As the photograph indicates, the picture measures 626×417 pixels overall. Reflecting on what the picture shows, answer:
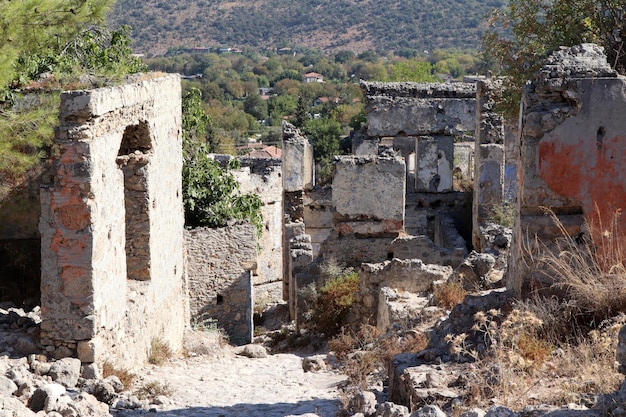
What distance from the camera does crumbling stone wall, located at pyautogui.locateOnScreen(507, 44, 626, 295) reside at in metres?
6.21

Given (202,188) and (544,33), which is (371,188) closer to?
(202,188)

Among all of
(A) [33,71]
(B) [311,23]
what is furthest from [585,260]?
(B) [311,23]

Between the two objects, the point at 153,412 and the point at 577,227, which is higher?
the point at 577,227

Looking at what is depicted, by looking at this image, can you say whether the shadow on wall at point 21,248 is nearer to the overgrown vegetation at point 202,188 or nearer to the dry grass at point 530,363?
the overgrown vegetation at point 202,188

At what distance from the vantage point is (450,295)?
900 cm

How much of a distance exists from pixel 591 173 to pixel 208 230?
22.6 feet

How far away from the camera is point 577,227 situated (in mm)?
6383

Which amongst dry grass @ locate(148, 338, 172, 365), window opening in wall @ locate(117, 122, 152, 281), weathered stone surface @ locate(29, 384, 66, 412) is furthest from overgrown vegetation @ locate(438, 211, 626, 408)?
window opening in wall @ locate(117, 122, 152, 281)

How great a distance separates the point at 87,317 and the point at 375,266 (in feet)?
14.0

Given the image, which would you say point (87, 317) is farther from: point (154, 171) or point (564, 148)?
point (564, 148)

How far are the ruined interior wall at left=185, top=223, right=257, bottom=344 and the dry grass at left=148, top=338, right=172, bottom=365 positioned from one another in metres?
2.67

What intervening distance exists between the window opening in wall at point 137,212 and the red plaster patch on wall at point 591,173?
172 inches

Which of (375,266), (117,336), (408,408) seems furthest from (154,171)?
Result: (408,408)

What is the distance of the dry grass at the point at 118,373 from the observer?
765 centimetres
